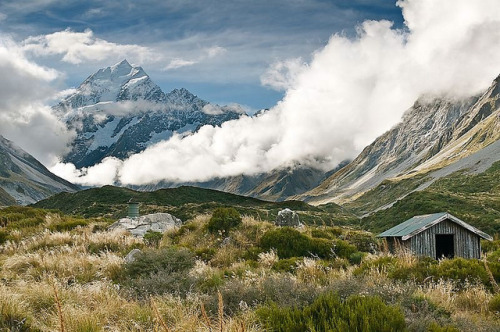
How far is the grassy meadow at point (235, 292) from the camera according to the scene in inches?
248

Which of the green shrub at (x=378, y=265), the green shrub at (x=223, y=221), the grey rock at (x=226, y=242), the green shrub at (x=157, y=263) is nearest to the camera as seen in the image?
the green shrub at (x=157, y=263)

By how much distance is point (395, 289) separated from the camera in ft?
27.7

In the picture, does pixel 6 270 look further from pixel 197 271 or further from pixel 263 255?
pixel 263 255

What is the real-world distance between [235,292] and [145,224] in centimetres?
1952

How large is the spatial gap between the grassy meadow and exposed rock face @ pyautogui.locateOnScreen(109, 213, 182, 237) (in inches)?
250

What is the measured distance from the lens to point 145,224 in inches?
1061

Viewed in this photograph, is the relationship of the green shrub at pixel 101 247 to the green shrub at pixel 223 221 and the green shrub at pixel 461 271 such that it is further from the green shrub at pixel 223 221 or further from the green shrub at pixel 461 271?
the green shrub at pixel 461 271

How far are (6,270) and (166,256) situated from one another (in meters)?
4.52

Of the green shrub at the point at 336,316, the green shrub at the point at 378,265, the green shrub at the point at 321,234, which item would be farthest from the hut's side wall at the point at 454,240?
the green shrub at the point at 336,316

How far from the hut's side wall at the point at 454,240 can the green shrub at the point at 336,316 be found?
2375 centimetres

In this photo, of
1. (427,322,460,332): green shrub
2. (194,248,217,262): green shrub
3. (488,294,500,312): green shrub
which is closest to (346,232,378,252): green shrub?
(194,248,217,262): green shrub

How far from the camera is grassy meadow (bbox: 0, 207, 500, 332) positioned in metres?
6.30

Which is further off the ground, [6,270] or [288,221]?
[288,221]

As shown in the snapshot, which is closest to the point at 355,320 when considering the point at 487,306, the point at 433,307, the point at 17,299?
the point at 433,307
